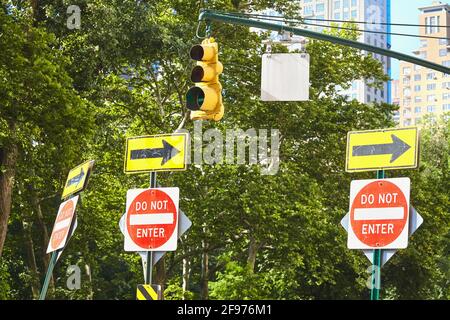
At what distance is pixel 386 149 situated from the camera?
10.0 m

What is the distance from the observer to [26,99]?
25.2m

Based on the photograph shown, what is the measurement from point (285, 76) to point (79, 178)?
5039mm

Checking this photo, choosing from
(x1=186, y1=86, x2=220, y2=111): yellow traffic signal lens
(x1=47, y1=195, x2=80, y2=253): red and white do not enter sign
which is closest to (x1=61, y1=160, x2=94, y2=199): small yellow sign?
(x1=47, y1=195, x2=80, y2=253): red and white do not enter sign

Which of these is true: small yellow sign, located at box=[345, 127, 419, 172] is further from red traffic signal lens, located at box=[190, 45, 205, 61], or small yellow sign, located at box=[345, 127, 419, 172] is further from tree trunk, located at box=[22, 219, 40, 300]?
tree trunk, located at box=[22, 219, 40, 300]

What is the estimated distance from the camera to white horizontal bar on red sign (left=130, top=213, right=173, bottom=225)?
34.4 ft

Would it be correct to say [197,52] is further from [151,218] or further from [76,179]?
[151,218]

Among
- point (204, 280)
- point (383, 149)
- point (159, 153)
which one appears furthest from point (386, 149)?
point (204, 280)

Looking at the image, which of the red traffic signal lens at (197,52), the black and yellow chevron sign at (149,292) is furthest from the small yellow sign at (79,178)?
the red traffic signal lens at (197,52)

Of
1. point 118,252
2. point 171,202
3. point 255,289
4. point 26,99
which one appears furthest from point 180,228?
point 118,252

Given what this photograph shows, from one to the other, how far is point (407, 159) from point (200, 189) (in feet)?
89.0

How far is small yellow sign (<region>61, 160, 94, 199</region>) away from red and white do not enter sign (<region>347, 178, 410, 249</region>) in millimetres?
2728

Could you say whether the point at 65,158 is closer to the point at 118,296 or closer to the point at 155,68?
the point at 155,68

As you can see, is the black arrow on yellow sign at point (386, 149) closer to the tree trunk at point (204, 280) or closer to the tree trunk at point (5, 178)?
the tree trunk at point (5, 178)

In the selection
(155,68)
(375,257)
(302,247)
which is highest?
(155,68)
